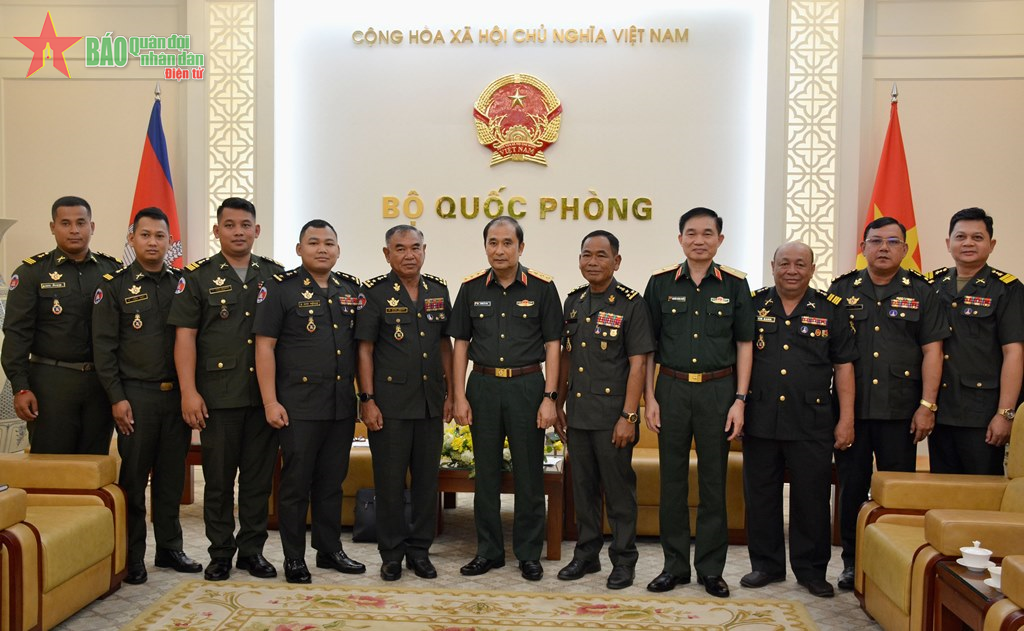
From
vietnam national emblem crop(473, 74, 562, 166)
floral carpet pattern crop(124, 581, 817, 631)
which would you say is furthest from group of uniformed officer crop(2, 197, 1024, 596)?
vietnam national emblem crop(473, 74, 562, 166)

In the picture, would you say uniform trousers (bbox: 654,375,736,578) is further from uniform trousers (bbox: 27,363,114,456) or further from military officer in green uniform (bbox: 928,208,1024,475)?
uniform trousers (bbox: 27,363,114,456)

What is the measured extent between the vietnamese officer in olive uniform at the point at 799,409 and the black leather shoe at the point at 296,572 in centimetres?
196

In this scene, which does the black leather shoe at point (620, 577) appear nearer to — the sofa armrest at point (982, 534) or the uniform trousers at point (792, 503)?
the uniform trousers at point (792, 503)

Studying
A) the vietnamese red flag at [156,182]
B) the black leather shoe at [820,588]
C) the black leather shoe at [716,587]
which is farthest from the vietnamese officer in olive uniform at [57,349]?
the black leather shoe at [820,588]

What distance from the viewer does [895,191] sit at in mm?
5855

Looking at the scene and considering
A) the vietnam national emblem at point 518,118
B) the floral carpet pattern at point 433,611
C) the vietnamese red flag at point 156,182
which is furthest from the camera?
the vietnam national emblem at point 518,118

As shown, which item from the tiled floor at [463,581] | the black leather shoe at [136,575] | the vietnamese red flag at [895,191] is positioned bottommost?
the tiled floor at [463,581]

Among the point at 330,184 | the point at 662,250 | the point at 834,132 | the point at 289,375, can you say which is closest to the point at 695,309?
the point at 289,375

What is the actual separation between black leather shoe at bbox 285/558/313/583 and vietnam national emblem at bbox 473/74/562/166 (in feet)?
11.1

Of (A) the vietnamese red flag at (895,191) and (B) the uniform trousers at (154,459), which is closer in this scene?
(B) the uniform trousers at (154,459)

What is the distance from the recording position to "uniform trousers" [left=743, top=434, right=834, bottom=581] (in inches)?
149

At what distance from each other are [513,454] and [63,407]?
6.78ft

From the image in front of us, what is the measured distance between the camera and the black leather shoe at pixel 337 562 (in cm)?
396

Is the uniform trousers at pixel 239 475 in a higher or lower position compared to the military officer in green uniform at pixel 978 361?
lower
